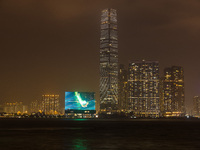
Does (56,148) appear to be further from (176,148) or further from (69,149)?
(176,148)

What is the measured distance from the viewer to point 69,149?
40.9 metres

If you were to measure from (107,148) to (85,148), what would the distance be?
256 centimetres

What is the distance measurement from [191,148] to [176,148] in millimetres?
1716

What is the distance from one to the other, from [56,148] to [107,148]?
589 cm

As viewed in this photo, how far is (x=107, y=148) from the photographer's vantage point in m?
41.9

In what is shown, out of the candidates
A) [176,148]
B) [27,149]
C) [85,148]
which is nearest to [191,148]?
[176,148]

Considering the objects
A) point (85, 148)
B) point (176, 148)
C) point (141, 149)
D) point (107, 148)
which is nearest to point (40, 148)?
point (85, 148)

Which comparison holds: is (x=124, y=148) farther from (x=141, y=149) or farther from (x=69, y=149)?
(x=69, y=149)

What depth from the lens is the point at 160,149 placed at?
134 feet

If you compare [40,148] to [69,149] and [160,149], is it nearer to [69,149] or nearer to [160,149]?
[69,149]

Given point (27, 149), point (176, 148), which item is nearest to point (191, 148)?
point (176, 148)

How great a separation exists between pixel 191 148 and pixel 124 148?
25.4 feet

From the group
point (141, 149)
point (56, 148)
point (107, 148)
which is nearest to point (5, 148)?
point (56, 148)

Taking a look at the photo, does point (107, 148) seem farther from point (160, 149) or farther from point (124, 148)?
point (160, 149)
